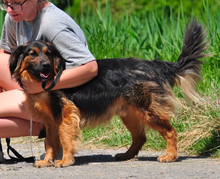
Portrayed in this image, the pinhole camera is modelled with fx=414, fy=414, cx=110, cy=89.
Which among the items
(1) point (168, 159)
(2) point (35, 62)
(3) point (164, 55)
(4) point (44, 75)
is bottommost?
(1) point (168, 159)

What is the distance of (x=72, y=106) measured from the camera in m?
3.72

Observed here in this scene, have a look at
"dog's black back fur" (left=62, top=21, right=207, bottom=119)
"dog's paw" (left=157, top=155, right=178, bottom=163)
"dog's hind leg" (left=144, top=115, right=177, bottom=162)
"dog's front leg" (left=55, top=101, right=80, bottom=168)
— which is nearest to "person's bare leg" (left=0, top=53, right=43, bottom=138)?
"dog's front leg" (left=55, top=101, right=80, bottom=168)

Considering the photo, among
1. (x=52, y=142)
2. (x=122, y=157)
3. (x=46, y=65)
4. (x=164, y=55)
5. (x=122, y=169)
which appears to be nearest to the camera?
(x=122, y=169)

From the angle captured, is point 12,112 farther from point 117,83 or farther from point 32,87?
point 117,83

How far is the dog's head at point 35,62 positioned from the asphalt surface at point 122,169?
31.5 inches

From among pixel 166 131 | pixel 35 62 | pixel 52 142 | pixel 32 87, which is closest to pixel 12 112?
pixel 32 87

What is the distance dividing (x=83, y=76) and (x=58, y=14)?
0.61 meters

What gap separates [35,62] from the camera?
3.59 meters

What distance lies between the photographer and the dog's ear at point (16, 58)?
12.0 feet

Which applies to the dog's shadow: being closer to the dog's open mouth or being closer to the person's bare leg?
the person's bare leg

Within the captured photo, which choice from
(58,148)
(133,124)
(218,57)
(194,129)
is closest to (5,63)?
(58,148)

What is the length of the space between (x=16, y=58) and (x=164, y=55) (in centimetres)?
253

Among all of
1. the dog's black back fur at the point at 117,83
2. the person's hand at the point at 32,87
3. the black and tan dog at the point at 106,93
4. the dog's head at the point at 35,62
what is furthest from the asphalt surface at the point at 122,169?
the dog's head at the point at 35,62

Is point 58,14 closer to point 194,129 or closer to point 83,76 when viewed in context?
point 83,76
